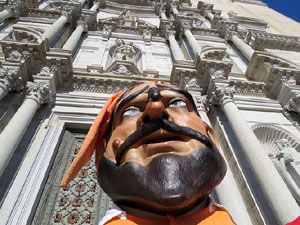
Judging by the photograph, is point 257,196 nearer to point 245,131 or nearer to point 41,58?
point 245,131

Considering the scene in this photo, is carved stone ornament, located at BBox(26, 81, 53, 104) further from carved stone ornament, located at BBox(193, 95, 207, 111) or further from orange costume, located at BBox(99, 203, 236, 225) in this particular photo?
orange costume, located at BBox(99, 203, 236, 225)

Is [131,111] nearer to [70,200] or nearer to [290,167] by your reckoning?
[70,200]

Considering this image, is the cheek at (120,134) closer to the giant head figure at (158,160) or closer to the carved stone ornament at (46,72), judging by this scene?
the giant head figure at (158,160)

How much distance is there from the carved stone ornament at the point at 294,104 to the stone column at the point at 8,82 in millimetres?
7640

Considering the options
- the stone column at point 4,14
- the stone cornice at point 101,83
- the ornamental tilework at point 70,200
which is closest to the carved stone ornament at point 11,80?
the stone cornice at point 101,83

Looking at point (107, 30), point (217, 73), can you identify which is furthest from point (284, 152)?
point (107, 30)

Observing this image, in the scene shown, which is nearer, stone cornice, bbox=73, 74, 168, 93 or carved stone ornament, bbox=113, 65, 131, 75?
stone cornice, bbox=73, 74, 168, 93

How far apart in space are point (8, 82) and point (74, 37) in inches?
192

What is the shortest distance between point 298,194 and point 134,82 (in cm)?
500

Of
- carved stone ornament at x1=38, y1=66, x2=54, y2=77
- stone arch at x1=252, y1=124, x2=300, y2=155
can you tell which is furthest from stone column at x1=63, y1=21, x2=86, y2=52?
stone arch at x1=252, y1=124, x2=300, y2=155

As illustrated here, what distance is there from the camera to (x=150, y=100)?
204cm

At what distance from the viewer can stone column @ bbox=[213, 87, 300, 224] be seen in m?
3.49

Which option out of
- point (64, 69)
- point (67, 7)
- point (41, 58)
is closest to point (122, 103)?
point (64, 69)

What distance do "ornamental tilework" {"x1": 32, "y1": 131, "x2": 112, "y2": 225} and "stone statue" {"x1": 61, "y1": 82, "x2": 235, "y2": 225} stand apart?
111 inches
